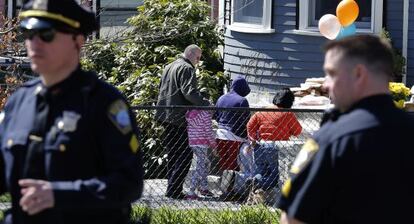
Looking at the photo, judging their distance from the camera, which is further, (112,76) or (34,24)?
(112,76)

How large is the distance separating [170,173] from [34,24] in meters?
5.93

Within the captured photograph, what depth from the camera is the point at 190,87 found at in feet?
36.8

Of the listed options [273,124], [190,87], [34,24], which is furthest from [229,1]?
[34,24]

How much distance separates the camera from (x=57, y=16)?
13.7 ft

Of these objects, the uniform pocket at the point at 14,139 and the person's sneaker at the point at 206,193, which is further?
the person's sneaker at the point at 206,193

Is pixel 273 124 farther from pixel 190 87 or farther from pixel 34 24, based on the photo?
pixel 34 24

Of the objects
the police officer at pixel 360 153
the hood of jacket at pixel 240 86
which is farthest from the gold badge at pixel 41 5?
the hood of jacket at pixel 240 86

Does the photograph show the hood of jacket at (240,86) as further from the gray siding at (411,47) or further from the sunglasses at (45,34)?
the sunglasses at (45,34)

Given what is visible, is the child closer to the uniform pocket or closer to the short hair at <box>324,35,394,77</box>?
the uniform pocket

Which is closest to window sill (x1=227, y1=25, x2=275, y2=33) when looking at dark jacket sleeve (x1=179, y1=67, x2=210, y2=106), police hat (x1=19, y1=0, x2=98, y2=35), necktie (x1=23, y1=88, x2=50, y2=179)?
dark jacket sleeve (x1=179, y1=67, x2=210, y2=106)

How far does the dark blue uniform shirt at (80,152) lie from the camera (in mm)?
3973

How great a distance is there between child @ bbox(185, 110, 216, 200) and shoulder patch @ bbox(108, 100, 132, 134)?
Result: 5.71 m

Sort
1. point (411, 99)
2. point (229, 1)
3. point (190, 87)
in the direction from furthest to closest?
point (229, 1), point (411, 99), point (190, 87)

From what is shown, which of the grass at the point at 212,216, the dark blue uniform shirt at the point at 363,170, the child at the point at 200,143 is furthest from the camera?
the child at the point at 200,143
